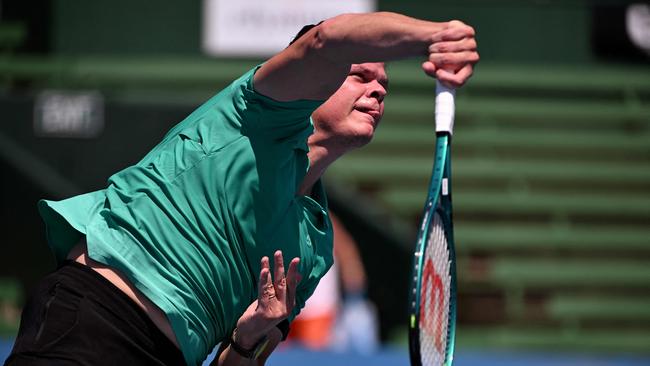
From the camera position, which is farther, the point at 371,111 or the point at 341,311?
the point at 341,311

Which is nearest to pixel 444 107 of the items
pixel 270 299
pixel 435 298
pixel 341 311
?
pixel 435 298

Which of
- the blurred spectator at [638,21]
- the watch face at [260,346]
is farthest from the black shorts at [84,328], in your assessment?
the blurred spectator at [638,21]

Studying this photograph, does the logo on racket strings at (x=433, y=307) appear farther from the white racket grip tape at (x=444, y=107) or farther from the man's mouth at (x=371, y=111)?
the man's mouth at (x=371, y=111)

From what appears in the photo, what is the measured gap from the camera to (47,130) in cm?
731

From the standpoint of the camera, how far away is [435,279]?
107 inches

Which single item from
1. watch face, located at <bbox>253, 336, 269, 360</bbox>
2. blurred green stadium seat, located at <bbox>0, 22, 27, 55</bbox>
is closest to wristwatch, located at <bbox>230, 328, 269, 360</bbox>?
watch face, located at <bbox>253, 336, 269, 360</bbox>

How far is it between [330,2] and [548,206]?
2358mm

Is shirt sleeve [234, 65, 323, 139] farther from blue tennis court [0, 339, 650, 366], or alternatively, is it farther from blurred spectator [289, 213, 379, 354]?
blurred spectator [289, 213, 379, 354]

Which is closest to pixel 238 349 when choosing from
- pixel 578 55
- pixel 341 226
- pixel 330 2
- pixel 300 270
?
pixel 300 270

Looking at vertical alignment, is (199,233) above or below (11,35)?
above

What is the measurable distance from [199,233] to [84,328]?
0.34 meters

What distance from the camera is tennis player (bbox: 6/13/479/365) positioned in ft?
8.07

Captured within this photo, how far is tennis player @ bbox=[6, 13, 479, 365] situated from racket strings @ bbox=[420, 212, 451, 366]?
314mm

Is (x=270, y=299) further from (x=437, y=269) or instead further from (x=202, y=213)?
(x=437, y=269)
